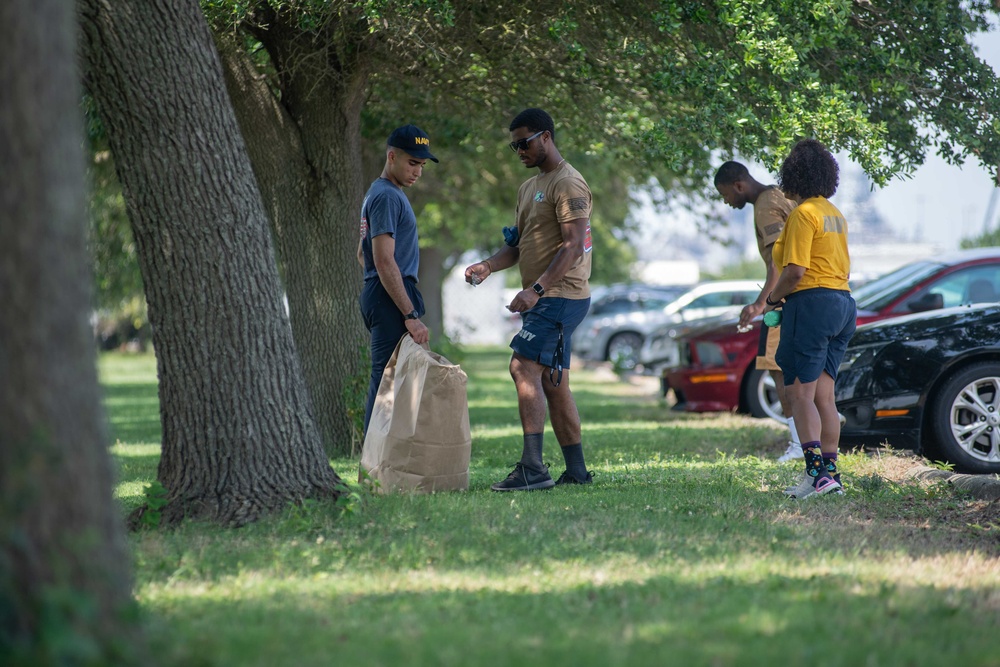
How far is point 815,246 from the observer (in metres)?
6.25

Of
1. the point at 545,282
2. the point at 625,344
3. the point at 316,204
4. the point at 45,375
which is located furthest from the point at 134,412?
the point at 625,344

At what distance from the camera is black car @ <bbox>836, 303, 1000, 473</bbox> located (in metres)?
7.40

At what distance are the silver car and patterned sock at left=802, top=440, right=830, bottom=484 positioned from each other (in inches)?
484

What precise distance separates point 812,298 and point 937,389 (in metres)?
1.78

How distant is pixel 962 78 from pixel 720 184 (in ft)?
7.11

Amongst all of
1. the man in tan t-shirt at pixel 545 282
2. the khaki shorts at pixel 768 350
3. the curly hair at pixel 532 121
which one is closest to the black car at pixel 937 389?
the khaki shorts at pixel 768 350

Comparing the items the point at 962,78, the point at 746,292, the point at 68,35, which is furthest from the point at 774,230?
the point at 746,292

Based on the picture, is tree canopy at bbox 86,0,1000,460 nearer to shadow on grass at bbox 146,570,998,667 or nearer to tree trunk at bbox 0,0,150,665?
shadow on grass at bbox 146,570,998,667

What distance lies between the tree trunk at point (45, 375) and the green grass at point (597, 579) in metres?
0.33

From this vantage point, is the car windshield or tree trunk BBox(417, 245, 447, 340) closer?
the car windshield

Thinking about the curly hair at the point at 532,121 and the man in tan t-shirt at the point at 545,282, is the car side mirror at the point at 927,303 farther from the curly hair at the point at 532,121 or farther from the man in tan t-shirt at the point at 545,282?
the curly hair at the point at 532,121

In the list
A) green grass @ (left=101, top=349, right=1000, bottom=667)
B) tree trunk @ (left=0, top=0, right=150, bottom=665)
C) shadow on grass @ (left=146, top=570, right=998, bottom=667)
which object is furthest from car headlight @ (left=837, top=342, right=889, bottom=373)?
tree trunk @ (left=0, top=0, right=150, bottom=665)

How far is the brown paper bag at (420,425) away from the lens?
6.11m

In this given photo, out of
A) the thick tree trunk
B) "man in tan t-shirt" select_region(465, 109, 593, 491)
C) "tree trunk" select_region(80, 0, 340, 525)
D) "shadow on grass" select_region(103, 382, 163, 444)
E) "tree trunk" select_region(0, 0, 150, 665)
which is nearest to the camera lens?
"tree trunk" select_region(0, 0, 150, 665)
